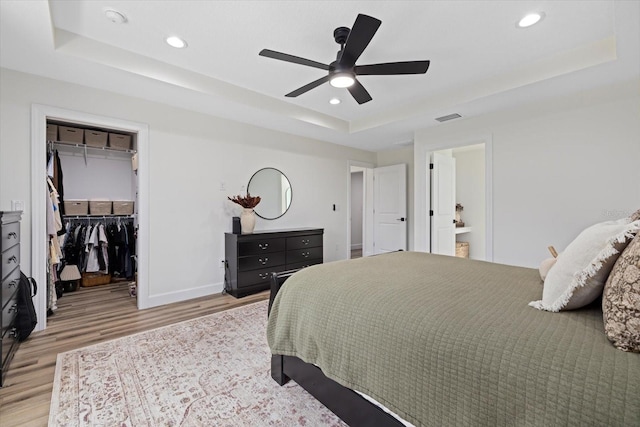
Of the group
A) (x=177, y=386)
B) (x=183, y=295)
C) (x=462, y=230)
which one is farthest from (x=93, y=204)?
(x=462, y=230)

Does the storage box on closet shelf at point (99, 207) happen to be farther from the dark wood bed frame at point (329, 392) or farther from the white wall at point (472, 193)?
the white wall at point (472, 193)

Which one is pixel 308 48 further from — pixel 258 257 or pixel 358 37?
pixel 258 257

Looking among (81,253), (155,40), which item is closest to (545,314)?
(155,40)

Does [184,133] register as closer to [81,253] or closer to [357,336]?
[81,253]

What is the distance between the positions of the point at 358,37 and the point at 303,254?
3169 mm

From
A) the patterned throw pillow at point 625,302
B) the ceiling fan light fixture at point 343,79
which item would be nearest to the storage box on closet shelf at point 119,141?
the ceiling fan light fixture at point 343,79

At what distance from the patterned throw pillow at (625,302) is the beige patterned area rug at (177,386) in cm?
130

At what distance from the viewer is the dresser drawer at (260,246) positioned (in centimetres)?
372

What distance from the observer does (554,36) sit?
2.37 metres

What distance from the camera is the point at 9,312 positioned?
6.83 feet

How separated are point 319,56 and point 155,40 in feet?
4.62

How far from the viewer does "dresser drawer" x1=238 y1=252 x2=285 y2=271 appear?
3.73 metres

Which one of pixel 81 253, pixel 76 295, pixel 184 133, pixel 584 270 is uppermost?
pixel 184 133

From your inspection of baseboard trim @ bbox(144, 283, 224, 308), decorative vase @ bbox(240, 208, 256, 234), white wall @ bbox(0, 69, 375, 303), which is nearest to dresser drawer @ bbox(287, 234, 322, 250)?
white wall @ bbox(0, 69, 375, 303)
